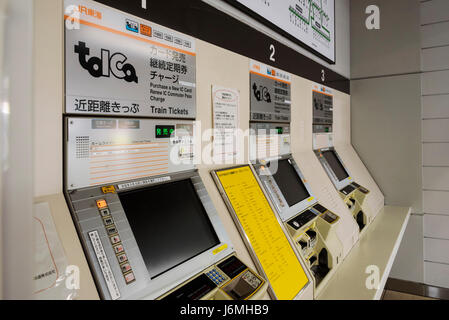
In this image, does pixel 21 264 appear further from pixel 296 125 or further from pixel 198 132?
pixel 296 125

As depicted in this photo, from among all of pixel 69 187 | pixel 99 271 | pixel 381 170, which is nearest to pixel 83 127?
pixel 69 187

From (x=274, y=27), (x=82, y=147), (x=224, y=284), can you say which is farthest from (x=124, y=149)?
(x=274, y=27)

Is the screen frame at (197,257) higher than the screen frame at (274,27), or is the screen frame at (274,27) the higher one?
the screen frame at (274,27)

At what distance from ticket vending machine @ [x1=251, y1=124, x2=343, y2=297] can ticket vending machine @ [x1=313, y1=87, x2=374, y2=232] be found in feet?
2.32

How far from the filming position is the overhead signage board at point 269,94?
1834 mm

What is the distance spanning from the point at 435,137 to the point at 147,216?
11.7 ft

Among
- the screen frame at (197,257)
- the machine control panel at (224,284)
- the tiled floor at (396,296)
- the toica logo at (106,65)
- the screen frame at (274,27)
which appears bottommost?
the tiled floor at (396,296)

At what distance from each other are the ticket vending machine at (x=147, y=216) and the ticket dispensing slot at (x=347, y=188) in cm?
166

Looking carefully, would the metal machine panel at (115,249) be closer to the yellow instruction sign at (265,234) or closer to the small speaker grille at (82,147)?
the small speaker grille at (82,147)

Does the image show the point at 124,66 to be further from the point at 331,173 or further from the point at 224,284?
the point at 331,173

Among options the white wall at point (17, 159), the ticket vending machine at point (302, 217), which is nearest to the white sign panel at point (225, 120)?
the ticket vending machine at point (302, 217)

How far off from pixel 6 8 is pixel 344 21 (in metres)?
4.04

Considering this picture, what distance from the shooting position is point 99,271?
828mm

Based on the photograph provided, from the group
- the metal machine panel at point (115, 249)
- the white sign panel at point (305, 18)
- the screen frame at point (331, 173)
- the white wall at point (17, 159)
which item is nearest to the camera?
the white wall at point (17, 159)
